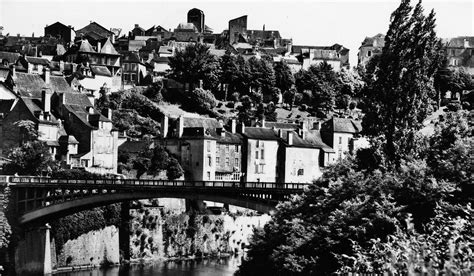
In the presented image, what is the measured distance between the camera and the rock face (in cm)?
8000

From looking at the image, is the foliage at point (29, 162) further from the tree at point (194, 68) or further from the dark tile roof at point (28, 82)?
the tree at point (194, 68)

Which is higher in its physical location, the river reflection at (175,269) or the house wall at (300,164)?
the house wall at (300,164)

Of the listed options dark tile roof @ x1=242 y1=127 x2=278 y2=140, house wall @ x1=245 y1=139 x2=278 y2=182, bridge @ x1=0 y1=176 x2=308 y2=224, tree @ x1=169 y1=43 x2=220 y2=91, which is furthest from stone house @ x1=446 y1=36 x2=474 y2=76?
bridge @ x1=0 y1=176 x2=308 y2=224

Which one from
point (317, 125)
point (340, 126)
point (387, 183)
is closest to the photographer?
point (387, 183)

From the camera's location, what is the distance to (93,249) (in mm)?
82562

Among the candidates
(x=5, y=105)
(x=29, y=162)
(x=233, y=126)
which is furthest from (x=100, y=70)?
(x=29, y=162)

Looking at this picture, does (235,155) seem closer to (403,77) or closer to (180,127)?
(180,127)

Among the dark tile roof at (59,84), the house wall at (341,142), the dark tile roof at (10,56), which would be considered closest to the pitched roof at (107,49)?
the dark tile roof at (10,56)

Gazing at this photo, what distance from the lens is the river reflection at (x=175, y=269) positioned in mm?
77875

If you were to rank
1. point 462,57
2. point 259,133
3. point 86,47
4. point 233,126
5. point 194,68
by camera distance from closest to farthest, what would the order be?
point 233,126 → point 259,133 → point 194,68 → point 86,47 → point 462,57

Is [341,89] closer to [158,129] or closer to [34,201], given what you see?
[158,129]

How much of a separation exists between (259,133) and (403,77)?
56.3 m

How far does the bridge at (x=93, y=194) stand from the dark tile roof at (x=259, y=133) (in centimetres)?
3724

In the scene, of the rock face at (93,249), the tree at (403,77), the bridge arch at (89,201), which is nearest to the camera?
the tree at (403,77)
